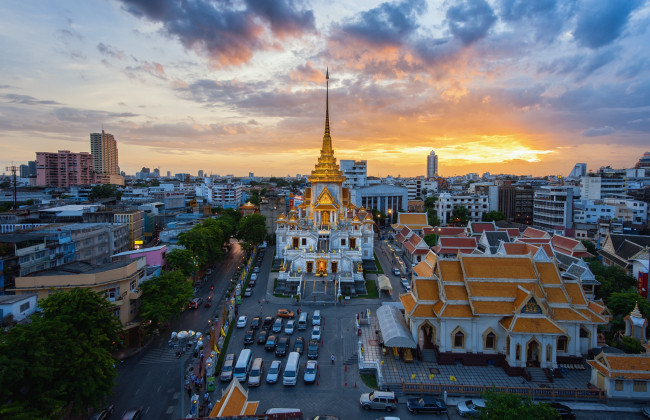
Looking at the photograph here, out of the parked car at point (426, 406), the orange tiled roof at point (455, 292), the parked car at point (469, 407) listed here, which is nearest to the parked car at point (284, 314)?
the orange tiled roof at point (455, 292)

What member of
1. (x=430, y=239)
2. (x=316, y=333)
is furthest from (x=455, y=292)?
(x=430, y=239)

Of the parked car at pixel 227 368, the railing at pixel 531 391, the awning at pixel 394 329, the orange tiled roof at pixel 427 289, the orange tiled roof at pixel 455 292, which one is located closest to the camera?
the railing at pixel 531 391

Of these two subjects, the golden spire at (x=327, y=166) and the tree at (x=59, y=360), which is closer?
the tree at (x=59, y=360)

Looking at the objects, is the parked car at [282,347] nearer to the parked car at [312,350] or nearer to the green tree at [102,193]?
the parked car at [312,350]

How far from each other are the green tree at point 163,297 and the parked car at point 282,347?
9.20 m

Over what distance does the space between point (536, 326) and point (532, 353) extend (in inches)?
87.5

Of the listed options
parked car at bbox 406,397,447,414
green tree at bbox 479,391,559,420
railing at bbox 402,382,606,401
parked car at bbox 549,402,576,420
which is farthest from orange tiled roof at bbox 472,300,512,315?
green tree at bbox 479,391,559,420

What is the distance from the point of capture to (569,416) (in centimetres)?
2202

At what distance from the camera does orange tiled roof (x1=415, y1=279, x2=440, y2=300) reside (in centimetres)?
2936

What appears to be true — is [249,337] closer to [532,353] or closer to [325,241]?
[532,353]

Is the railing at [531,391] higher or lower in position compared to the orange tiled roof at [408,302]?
lower

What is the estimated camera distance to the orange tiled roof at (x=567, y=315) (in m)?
27.0

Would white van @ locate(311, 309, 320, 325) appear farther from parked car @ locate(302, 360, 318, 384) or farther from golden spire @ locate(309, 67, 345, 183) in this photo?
golden spire @ locate(309, 67, 345, 183)

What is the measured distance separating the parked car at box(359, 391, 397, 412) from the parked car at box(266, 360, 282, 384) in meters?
5.98
